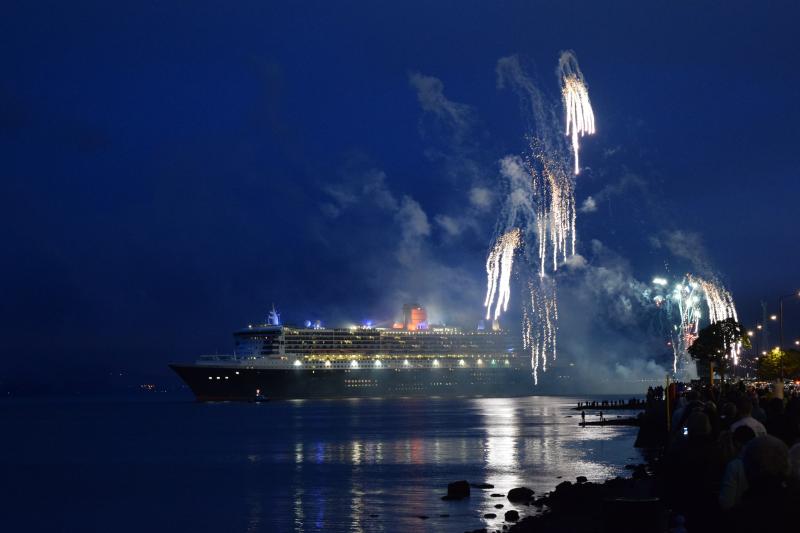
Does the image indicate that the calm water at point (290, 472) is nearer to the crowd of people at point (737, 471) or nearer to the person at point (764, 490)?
the crowd of people at point (737, 471)

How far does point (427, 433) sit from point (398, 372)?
69.4m

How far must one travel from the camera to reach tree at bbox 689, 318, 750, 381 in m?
68.8

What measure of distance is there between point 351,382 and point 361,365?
241 centimetres

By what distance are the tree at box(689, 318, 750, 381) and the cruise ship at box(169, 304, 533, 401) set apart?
57.4 metres

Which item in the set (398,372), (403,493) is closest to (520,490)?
(403,493)

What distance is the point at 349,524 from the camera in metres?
26.7

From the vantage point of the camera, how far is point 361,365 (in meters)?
128

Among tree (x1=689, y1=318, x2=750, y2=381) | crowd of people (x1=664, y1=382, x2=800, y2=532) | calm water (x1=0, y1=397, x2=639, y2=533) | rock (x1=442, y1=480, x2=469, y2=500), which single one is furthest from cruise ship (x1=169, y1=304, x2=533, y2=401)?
crowd of people (x1=664, y1=382, x2=800, y2=532)

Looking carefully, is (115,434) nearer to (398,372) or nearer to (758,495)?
(398,372)

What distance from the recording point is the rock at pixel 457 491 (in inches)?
1173

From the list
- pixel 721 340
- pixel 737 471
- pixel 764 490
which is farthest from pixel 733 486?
pixel 721 340

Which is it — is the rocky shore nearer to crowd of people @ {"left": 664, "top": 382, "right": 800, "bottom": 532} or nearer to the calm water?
the calm water

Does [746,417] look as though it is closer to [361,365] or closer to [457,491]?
[457,491]

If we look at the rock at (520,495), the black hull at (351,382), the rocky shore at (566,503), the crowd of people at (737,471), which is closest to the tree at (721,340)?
the rocky shore at (566,503)
